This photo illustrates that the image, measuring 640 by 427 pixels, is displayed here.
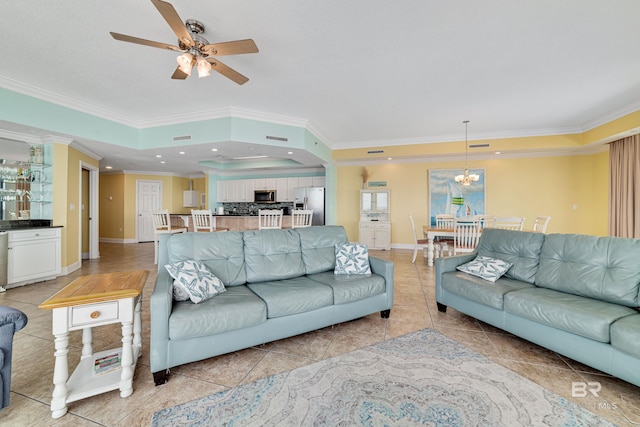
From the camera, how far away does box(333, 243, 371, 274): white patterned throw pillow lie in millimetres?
2738

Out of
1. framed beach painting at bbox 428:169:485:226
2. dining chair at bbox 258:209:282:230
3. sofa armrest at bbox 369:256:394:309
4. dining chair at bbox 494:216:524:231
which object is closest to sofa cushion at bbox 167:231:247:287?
sofa armrest at bbox 369:256:394:309

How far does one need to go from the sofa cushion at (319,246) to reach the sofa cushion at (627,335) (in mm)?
2123

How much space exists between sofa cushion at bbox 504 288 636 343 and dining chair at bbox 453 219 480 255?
237 centimetres

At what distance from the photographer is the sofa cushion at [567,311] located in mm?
1686

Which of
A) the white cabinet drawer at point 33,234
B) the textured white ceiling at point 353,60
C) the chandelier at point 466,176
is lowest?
the white cabinet drawer at point 33,234

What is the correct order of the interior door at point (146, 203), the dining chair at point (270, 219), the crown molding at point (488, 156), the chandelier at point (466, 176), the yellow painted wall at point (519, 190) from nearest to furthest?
1. the dining chair at point (270, 219)
2. the chandelier at point (466, 176)
3. the crown molding at point (488, 156)
4. the yellow painted wall at point (519, 190)
5. the interior door at point (146, 203)

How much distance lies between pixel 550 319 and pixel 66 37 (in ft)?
16.2

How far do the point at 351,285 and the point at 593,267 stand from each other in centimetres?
198

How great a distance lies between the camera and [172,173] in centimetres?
891

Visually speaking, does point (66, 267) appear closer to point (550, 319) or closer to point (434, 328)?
point (434, 328)

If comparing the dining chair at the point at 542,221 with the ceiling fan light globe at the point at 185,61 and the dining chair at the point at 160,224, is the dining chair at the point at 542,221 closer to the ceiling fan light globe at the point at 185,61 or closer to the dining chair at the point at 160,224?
the ceiling fan light globe at the point at 185,61

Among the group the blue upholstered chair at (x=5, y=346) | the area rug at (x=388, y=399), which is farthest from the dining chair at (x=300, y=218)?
the blue upholstered chair at (x=5, y=346)

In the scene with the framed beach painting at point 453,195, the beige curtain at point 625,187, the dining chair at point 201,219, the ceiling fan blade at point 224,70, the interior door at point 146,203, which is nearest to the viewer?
the ceiling fan blade at point 224,70

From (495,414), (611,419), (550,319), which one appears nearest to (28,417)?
(495,414)
